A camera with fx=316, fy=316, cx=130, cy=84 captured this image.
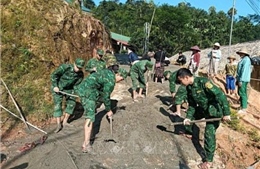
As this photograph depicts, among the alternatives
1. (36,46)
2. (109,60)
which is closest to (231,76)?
(109,60)

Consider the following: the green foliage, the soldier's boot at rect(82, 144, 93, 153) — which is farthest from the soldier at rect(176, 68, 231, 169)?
the green foliage

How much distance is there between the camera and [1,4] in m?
8.43

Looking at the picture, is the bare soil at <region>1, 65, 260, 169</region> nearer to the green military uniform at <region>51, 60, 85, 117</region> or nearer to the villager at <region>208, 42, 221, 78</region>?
the green military uniform at <region>51, 60, 85, 117</region>

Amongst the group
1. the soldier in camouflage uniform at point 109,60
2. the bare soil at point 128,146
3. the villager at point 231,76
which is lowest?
the bare soil at point 128,146

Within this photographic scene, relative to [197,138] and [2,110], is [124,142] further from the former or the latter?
[2,110]

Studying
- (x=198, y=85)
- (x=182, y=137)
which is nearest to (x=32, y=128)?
(x=182, y=137)

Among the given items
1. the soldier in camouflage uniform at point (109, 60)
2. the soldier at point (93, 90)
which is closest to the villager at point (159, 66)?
the soldier in camouflage uniform at point (109, 60)

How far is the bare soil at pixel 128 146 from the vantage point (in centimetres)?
532

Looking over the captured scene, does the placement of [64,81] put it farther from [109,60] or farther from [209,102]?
[209,102]

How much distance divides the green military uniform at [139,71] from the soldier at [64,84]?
6.69ft

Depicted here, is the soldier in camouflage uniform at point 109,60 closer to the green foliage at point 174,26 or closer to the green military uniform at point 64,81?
the green military uniform at point 64,81

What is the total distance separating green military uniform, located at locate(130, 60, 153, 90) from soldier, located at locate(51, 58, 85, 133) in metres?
2.04

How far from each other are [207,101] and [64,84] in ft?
10.1

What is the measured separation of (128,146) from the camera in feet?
19.5
